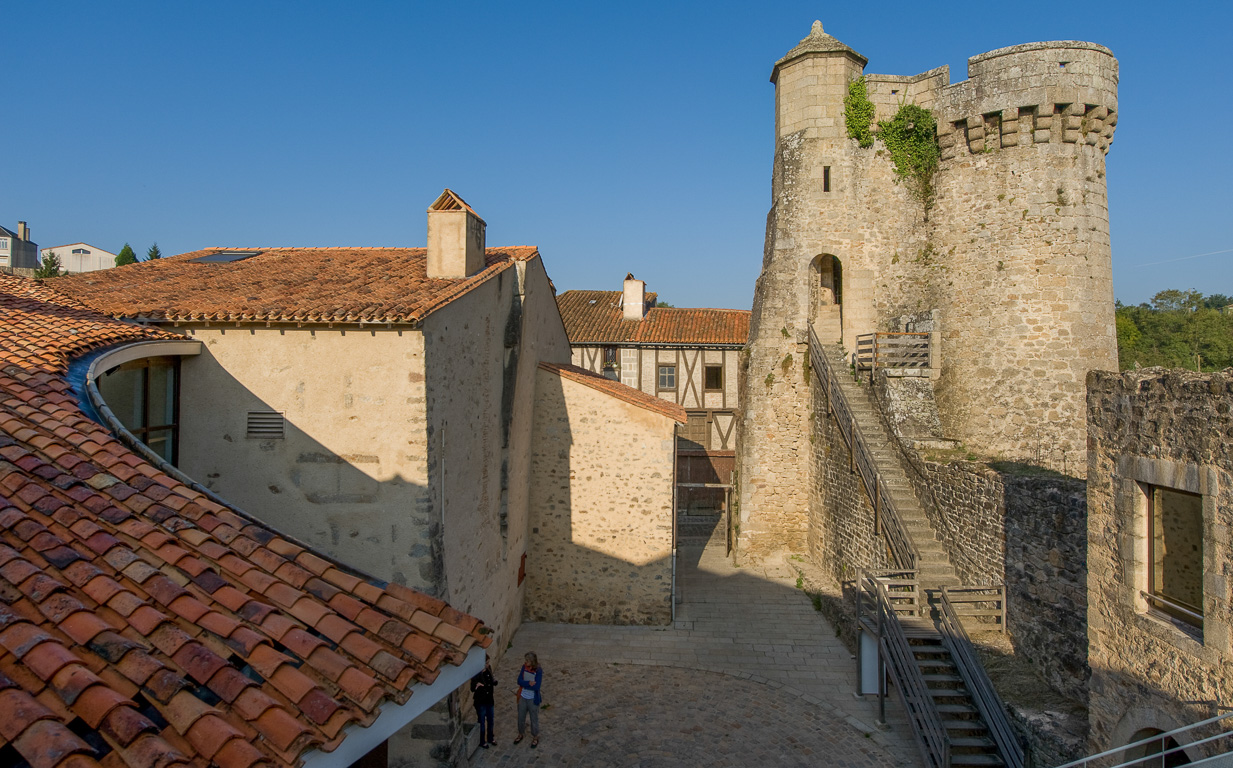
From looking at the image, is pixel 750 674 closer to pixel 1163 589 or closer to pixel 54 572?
pixel 1163 589

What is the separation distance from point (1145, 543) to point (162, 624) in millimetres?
7301

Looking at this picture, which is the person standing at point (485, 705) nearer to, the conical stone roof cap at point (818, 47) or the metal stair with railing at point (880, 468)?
the metal stair with railing at point (880, 468)

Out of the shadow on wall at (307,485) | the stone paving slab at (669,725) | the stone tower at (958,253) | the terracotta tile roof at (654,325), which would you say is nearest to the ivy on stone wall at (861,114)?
the stone tower at (958,253)

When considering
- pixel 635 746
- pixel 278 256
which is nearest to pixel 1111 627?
pixel 635 746

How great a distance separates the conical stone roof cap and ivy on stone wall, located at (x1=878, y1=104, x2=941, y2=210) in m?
1.89

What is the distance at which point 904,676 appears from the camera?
976 cm

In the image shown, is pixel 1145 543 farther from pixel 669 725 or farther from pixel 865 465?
pixel 865 465

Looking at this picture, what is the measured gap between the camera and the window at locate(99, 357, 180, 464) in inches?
Answer: 315

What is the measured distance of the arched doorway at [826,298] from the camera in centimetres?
1820

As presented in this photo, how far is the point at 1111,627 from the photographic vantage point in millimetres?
6473

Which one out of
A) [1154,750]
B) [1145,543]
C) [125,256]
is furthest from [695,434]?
[125,256]

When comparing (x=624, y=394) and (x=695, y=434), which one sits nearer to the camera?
(x=624, y=394)

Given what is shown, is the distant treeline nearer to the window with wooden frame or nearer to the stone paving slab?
the window with wooden frame

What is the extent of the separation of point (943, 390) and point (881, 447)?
7.93 feet
